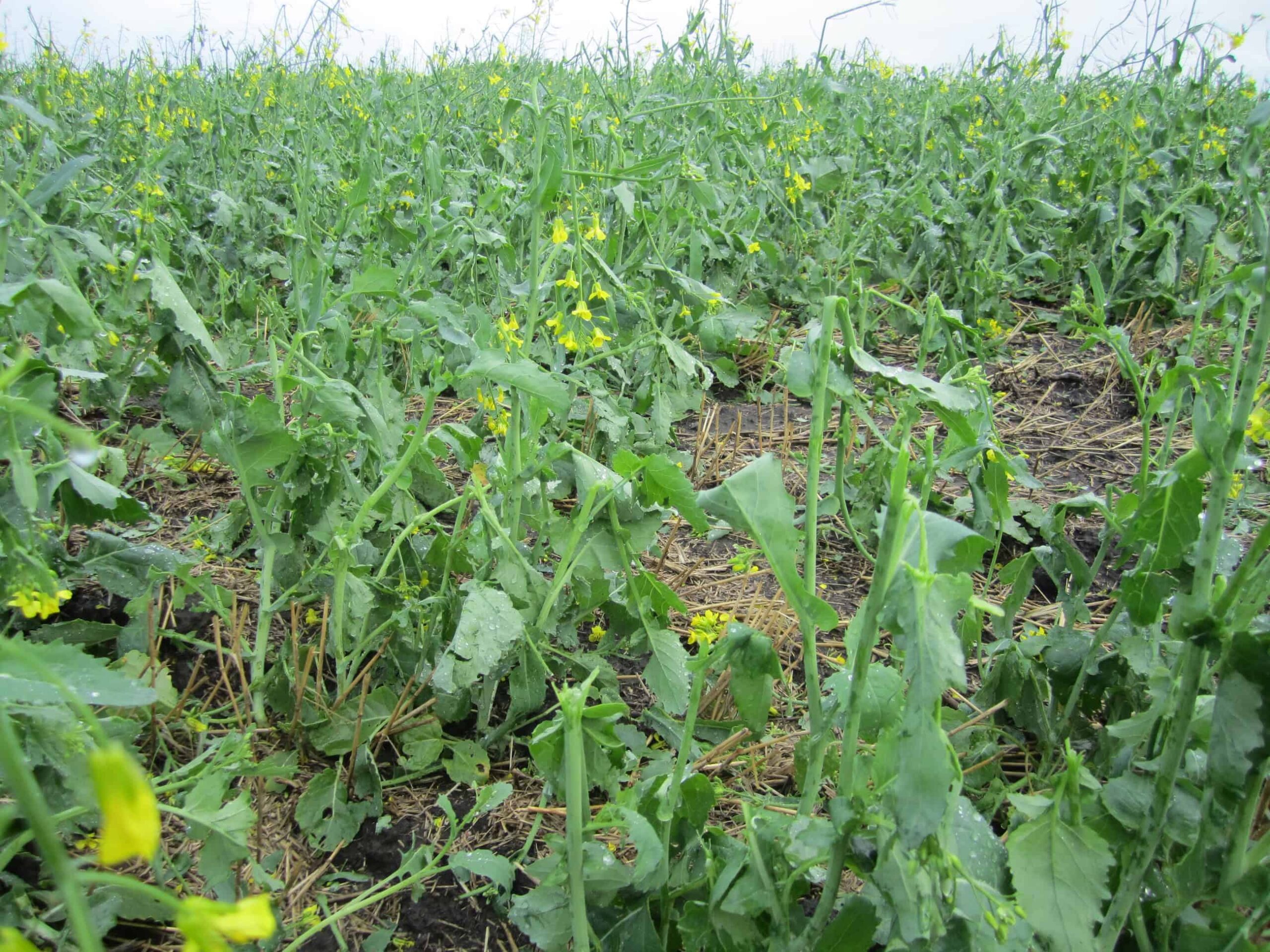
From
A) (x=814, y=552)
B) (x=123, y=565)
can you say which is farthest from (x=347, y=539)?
(x=814, y=552)

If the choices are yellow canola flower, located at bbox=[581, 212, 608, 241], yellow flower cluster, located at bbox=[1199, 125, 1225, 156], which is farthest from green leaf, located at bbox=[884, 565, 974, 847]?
yellow flower cluster, located at bbox=[1199, 125, 1225, 156]

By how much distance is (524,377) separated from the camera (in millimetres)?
1272

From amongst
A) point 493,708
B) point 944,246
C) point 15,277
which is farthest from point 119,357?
point 944,246

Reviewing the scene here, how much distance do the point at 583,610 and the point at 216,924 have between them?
1193 mm

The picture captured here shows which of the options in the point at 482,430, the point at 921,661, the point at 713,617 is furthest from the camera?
the point at 482,430

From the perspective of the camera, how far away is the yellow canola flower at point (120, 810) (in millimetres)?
402

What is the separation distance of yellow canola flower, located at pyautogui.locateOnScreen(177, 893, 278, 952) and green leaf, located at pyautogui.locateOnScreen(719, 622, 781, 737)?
0.63m

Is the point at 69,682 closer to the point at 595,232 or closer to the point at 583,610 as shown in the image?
the point at 583,610

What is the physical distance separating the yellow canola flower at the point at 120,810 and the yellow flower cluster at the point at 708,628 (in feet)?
2.67

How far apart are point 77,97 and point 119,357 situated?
4.84 m

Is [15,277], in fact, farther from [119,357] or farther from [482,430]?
[482,430]

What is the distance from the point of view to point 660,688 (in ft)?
4.83

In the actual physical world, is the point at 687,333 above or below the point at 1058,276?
below

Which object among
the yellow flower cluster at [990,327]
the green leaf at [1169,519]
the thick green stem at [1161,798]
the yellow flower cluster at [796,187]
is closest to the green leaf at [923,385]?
the green leaf at [1169,519]
